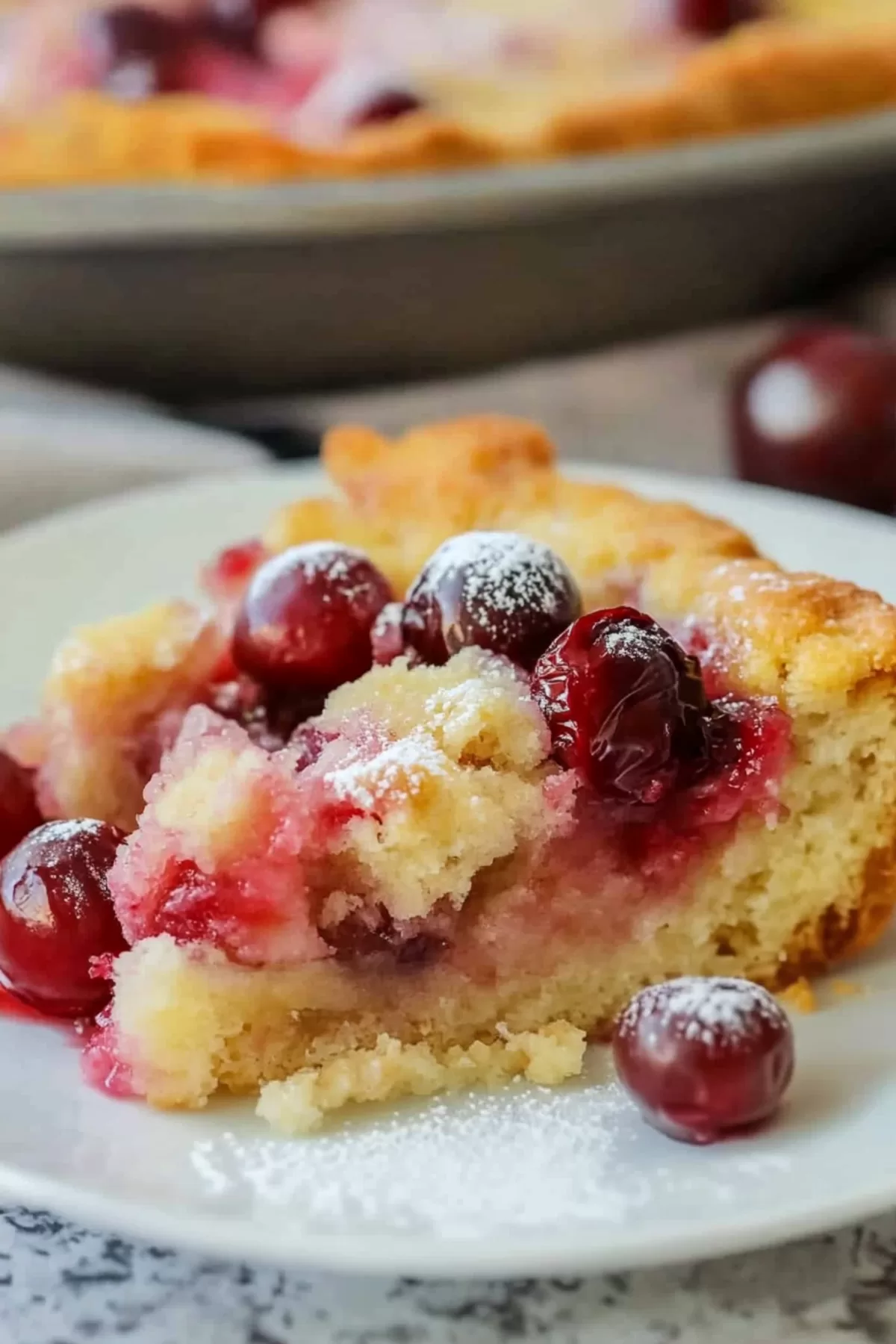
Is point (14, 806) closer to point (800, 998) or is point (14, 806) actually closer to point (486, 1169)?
point (486, 1169)

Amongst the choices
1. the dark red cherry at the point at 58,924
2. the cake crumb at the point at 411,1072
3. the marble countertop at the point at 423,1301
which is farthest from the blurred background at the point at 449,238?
the marble countertop at the point at 423,1301

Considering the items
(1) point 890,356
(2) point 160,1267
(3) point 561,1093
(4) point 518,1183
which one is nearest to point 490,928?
(3) point 561,1093

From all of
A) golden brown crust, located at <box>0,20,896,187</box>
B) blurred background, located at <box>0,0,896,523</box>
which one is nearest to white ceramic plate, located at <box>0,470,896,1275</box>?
blurred background, located at <box>0,0,896,523</box>

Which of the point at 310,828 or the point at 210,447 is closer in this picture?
the point at 310,828

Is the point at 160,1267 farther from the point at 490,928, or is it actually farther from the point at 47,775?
the point at 47,775

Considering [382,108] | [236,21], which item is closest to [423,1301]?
[382,108]

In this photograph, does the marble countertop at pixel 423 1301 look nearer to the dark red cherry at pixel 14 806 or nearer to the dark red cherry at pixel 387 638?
the dark red cherry at pixel 14 806
